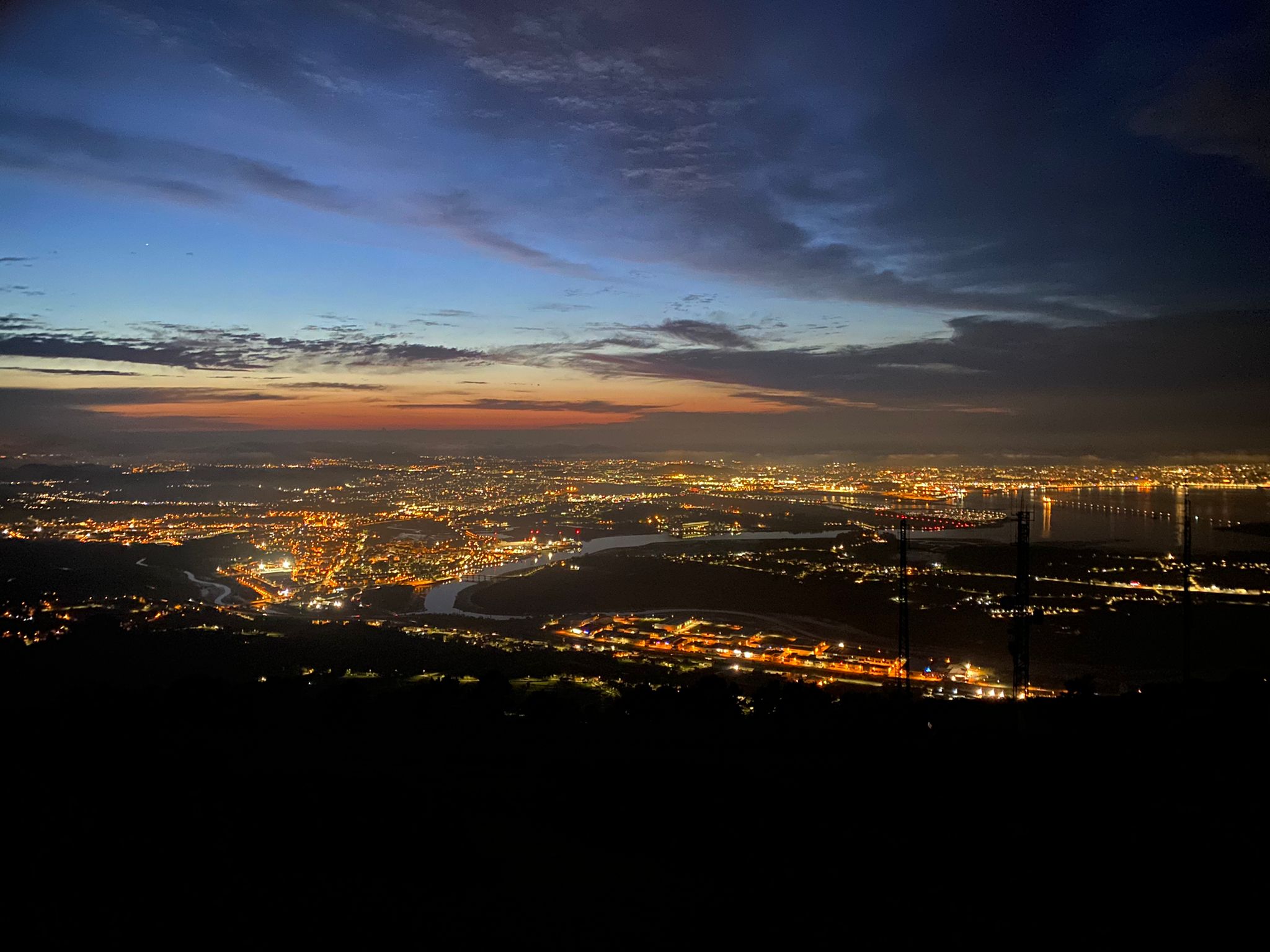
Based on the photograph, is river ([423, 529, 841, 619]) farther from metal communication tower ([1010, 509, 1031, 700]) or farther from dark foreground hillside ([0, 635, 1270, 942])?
metal communication tower ([1010, 509, 1031, 700])

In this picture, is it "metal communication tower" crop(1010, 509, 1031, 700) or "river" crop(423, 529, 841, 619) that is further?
"river" crop(423, 529, 841, 619)

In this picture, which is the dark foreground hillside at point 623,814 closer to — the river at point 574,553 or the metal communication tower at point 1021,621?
the metal communication tower at point 1021,621

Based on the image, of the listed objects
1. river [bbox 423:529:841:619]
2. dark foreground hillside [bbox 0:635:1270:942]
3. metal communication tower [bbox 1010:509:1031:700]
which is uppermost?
metal communication tower [bbox 1010:509:1031:700]

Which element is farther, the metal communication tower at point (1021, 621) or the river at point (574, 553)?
the river at point (574, 553)

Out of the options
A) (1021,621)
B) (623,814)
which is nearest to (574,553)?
(1021,621)

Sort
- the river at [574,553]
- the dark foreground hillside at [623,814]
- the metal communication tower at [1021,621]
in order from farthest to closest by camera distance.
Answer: the river at [574,553]
the metal communication tower at [1021,621]
the dark foreground hillside at [623,814]

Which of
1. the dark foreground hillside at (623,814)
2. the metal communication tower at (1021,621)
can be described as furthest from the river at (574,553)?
the metal communication tower at (1021,621)

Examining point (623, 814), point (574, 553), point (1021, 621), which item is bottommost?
point (574, 553)

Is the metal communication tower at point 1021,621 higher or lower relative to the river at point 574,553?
higher

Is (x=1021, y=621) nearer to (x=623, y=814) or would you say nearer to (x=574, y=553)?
(x=623, y=814)

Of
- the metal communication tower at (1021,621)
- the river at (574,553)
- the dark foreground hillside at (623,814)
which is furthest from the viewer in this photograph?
Answer: the river at (574,553)

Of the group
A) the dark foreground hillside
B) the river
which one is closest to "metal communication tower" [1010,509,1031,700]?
the dark foreground hillside
